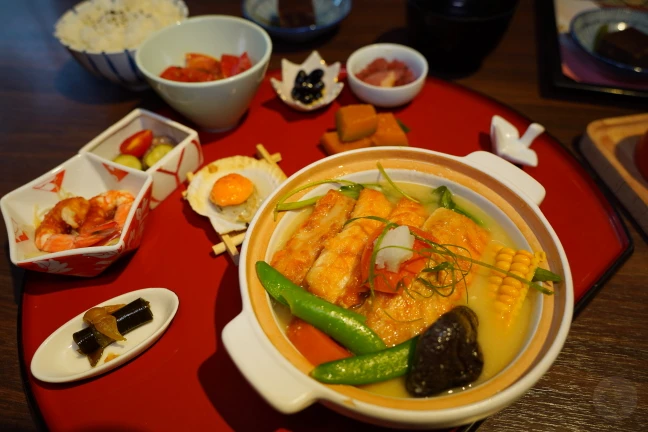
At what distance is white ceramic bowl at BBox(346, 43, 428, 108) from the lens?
2381 mm

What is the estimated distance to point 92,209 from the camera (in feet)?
6.17

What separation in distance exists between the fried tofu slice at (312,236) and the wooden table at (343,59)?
2.94 feet

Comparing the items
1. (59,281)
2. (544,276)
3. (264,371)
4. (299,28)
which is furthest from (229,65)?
(544,276)

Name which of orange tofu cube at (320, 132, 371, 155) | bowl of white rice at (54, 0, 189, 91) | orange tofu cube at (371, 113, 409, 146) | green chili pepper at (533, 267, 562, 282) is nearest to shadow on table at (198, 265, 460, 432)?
green chili pepper at (533, 267, 562, 282)

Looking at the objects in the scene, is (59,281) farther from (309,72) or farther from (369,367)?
(309,72)

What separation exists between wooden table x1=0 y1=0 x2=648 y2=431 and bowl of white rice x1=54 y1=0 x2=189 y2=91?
286mm

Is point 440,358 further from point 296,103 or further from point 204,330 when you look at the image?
point 296,103

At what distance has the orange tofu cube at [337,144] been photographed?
221cm

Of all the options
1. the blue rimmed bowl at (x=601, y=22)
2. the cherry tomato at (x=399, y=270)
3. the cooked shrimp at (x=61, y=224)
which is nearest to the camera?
the cherry tomato at (x=399, y=270)

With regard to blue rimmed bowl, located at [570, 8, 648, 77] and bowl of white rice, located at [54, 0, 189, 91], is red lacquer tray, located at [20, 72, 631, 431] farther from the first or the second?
blue rimmed bowl, located at [570, 8, 648, 77]

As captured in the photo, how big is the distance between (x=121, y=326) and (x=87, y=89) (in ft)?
7.16

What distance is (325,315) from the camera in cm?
131

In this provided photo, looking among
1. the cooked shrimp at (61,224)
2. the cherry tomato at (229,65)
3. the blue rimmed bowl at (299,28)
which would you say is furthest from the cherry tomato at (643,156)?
the cooked shrimp at (61,224)

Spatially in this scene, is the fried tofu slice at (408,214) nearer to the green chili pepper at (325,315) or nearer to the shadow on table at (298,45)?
the green chili pepper at (325,315)
